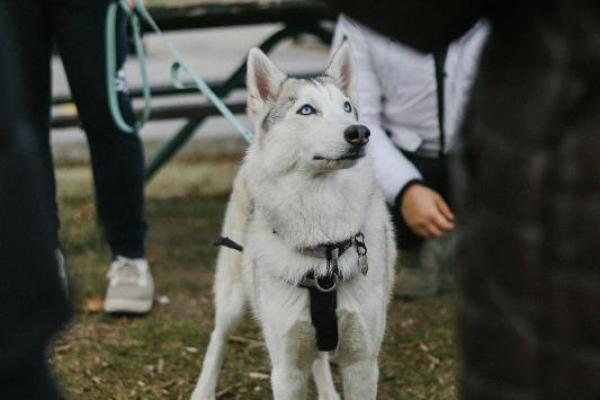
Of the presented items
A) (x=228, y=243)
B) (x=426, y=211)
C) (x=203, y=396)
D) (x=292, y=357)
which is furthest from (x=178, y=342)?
(x=292, y=357)

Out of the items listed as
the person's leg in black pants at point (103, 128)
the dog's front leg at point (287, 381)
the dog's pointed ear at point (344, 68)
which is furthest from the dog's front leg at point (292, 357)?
the person's leg in black pants at point (103, 128)

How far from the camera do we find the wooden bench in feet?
A: 14.8

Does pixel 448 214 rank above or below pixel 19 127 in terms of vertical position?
below

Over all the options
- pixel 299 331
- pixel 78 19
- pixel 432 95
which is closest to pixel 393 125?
pixel 432 95

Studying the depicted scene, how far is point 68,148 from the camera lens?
280 inches

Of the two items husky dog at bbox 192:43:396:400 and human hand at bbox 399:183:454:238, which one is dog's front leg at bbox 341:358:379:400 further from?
human hand at bbox 399:183:454:238

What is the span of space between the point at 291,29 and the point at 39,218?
417 cm

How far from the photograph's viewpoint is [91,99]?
3.50 metres

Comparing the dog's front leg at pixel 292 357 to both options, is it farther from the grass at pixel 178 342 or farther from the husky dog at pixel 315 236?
the grass at pixel 178 342

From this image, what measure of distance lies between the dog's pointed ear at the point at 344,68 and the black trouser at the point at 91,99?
106 centimetres

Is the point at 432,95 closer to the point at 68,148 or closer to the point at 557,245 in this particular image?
the point at 557,245

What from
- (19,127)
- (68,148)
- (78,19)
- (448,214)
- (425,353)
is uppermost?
(19,127)

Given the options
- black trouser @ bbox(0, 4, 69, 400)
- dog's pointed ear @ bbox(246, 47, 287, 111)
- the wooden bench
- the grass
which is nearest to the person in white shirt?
the grass

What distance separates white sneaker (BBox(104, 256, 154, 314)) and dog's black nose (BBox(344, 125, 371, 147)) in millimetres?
1716
